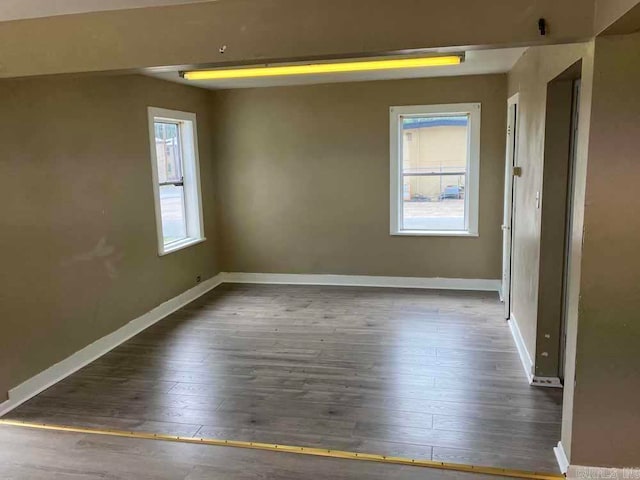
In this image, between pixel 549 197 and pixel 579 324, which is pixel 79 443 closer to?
pixel 579 324

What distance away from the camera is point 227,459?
8.80ft

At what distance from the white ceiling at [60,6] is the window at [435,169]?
3.76 metres

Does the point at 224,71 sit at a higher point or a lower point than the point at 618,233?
higher

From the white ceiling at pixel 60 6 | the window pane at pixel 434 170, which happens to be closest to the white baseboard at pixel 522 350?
the window pane at pixel 434 170

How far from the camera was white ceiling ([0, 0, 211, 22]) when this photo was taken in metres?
2.41

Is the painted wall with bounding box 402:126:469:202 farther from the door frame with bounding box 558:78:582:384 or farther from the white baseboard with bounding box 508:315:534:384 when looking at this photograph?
the door frame with bounding box 558:78:582:384

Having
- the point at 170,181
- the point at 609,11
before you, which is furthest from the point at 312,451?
the point at 170,181

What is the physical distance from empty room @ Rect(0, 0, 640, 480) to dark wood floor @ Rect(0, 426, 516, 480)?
0.7 inches

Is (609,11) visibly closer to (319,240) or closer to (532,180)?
(532,180)

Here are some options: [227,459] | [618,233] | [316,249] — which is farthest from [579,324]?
[316,249]

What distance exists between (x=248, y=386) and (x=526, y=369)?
81.5 inches

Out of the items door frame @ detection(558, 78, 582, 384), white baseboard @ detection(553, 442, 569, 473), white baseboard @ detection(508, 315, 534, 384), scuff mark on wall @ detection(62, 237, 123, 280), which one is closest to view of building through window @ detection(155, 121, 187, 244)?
scuff mark on wall @ detection(62, 237, 123, 280)

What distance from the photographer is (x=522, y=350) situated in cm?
390

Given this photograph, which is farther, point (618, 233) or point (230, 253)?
point (230, 253)
